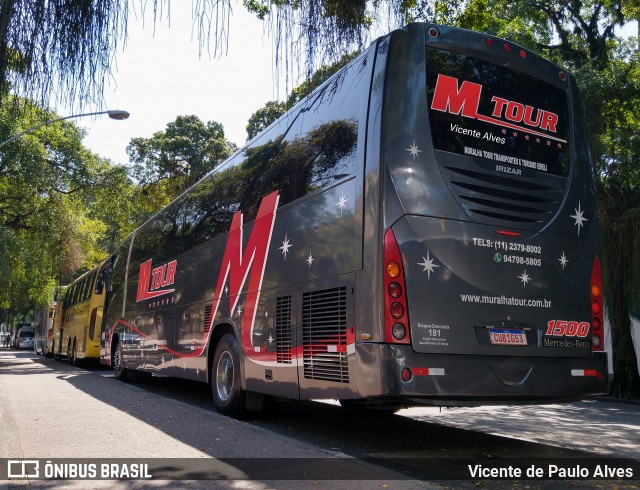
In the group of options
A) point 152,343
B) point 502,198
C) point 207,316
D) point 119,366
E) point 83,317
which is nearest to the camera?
point 502,198

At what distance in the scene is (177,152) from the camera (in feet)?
114

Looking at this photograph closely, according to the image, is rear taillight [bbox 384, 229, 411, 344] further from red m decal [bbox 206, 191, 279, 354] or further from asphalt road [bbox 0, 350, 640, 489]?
red m decal [bbox 206, 191, 279, 354]

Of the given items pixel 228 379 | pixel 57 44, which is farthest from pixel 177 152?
pixel 57 44

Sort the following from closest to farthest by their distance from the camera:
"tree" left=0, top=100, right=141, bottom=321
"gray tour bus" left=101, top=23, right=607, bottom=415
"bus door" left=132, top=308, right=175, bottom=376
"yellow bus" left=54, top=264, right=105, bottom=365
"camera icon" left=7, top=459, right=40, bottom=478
→ "camera icon" left=7, top=459, right=40, bottom=478, "gray tour bus" left=101, top=23, right=607, bottom=415, "bus door" left=132, top=308, right=175, bottom=376, "yellow bus" left=54, top=264, right=105, bottom=365, "tree" left=0, top=100, right=141, bottom=321

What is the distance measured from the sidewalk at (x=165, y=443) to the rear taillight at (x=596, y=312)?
9.12ft

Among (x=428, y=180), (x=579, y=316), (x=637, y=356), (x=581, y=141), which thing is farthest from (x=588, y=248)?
(x=637, y=356)

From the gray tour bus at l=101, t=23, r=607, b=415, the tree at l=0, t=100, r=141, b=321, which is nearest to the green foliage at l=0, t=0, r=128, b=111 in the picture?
the gray tour bus at l=101, t=23, r=607, b=415

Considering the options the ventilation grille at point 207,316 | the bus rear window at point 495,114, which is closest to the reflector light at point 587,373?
the bus rear window at point 495,114

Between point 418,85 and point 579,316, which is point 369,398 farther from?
point 418,85

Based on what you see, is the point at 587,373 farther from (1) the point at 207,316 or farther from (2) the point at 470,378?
(1) the point at 207,316

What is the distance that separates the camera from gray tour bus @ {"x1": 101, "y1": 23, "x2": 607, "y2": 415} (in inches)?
224

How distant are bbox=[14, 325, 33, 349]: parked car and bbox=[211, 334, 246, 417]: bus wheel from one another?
63.2 metres

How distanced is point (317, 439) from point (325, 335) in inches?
61.9

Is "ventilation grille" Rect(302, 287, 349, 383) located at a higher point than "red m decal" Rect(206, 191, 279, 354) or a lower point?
lower
